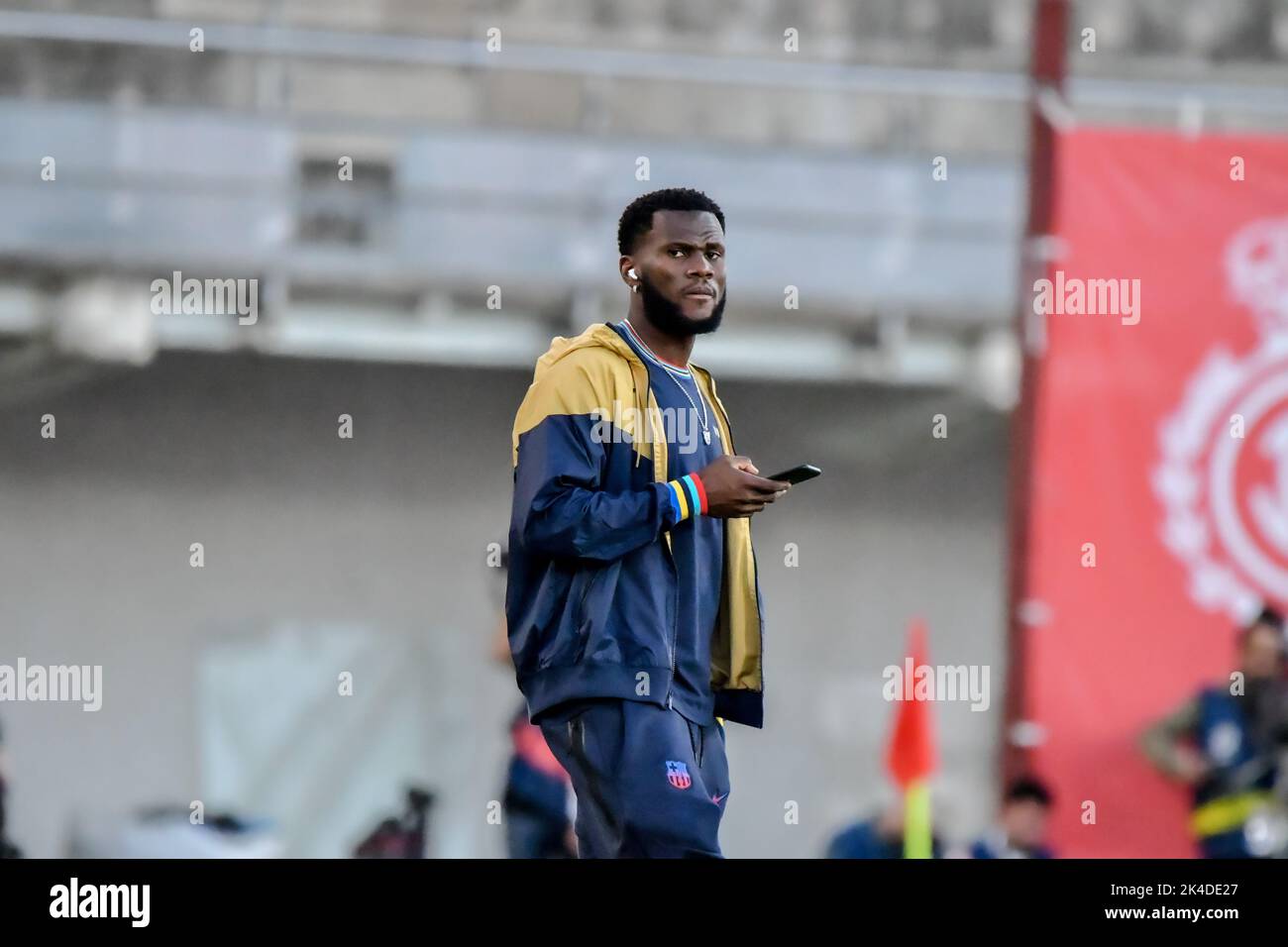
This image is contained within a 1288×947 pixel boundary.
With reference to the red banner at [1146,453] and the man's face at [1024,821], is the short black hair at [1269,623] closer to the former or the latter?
the red banner at [1146,453]

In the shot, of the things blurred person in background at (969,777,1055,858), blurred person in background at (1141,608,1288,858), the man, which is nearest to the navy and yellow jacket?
the man

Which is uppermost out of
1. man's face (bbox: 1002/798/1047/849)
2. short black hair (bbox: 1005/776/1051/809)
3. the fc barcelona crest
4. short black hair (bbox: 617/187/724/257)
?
short black hair (bbox: 617/187/724/257)

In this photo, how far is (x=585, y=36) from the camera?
13711 millimetres

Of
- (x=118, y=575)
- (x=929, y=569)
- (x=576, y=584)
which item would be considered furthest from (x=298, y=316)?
(x=576, y=584)

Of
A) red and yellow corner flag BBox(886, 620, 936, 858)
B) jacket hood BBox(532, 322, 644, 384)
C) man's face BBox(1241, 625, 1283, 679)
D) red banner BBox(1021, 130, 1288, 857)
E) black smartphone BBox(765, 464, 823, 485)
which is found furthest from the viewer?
red banner BBox(1021, 130, 1288, 857)

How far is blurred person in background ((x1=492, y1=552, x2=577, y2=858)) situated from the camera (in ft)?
23.9

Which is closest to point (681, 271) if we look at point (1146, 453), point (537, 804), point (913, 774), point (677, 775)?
point (677, 775)

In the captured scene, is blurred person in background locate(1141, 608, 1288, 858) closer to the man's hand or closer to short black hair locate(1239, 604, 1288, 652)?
short black hair locate(1239, 604, 1288, 652)

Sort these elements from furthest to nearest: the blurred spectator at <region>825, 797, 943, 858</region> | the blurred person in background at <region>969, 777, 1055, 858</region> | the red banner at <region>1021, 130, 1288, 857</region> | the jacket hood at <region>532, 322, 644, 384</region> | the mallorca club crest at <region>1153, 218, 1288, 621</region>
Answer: the mallorca club crest at <region>1153, 218, 1288, 621</region>
the red banner at <region>1021, 130, 1288, 857</region>
the blurred person in background at <region>969, 777, 1055, 858</region>
the blurred spectator at <region>825, 797, 943, 858</region>
the jacket hood at <region>532, 322, 644, 384</region>

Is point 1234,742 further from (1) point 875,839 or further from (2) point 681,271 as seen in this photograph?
(2) point 681,271

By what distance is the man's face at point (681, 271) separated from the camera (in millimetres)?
4344

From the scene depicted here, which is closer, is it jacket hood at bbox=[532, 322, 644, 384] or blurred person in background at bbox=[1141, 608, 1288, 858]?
jacket hood at bbox=[532, 322, 644, 384]
